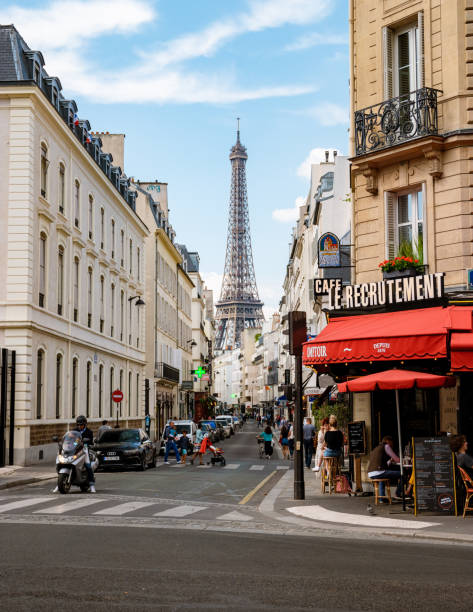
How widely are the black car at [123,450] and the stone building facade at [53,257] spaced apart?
296 cm

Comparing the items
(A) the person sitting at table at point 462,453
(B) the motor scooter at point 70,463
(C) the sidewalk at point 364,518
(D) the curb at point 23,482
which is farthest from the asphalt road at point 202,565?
(D) the curb at point 23,482

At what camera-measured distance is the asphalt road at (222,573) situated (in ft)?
23.4

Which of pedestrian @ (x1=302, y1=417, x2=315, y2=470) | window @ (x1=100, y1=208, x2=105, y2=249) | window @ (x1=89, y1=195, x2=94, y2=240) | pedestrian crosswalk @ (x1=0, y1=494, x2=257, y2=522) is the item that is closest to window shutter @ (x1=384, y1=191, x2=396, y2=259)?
pedestrian crosswalk @ (x1=0, y1=494, x2=257, y2=522)

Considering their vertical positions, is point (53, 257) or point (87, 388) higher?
point (53, 257)

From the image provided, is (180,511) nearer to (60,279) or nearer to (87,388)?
(60,279)

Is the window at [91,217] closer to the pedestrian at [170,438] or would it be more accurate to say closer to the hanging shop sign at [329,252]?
the pedestrian at [170,438]

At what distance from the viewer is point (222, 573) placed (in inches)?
334

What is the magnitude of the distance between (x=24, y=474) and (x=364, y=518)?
13361mm

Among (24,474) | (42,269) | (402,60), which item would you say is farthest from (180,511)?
(42,269)

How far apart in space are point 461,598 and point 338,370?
12.2 meters

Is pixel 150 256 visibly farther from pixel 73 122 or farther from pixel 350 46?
pixel 350 46

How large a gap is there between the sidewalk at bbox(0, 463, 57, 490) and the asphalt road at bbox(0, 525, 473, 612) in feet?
34.8

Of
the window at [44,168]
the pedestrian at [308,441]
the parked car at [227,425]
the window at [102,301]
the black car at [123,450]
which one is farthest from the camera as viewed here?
the parked car at [227,425]

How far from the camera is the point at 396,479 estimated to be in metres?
16.4
